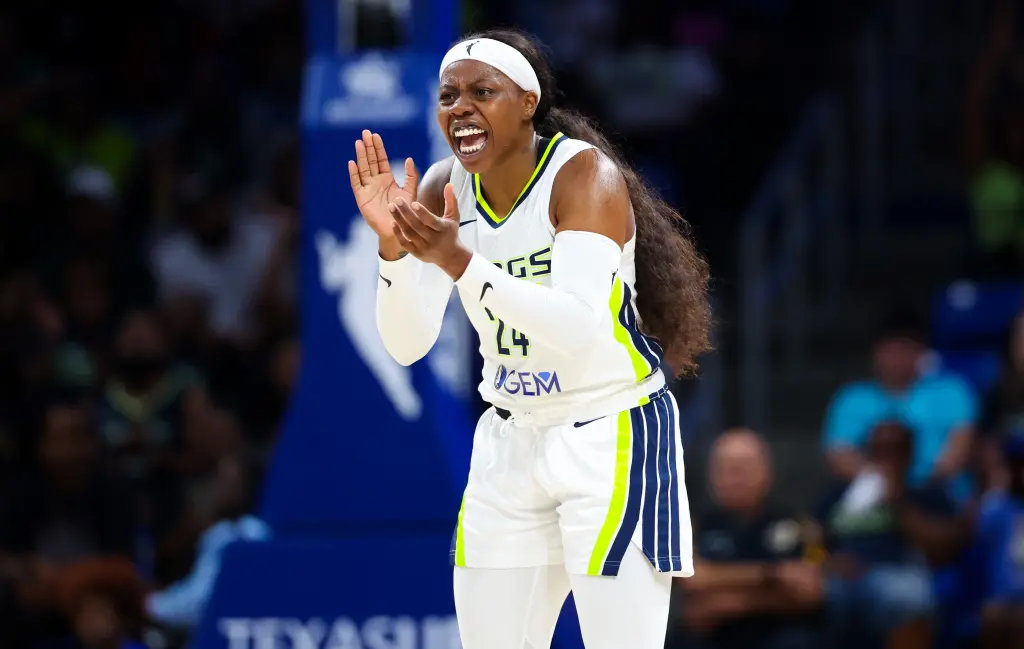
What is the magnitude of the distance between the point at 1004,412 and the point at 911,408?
416mm

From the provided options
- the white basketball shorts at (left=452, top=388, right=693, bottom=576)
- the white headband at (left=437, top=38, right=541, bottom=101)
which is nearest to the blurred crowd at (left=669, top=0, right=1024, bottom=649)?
the white basketball shorts at (left=452, top=388, right=693, bottom=576)

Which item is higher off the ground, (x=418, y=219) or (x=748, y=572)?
(x=418, y=219)

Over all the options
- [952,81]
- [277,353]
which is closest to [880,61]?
[952,81]

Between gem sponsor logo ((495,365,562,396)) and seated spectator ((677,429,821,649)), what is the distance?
9.66 feet

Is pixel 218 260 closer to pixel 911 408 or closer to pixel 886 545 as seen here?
pixel 911 408

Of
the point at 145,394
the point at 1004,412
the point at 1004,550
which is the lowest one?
the point at 1004,550

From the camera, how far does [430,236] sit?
3436mm

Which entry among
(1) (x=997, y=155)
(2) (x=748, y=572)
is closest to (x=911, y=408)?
(2) (x=748, y=572)

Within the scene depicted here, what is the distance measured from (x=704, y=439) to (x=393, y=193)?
5.37 m

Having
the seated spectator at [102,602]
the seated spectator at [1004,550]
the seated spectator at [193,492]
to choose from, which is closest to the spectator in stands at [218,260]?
the seated spectator at [193,492]

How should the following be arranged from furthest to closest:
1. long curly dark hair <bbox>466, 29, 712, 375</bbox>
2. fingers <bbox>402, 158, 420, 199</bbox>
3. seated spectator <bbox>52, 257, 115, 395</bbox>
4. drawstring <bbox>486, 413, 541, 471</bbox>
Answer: seated spectator <bbox>52, 257, 115, 395</bbox> → long curly dark hair <bbox>466, 29, 712, 375</bbox> → drawstring <bbox>486, 413, 541, 471</bbox> → fingers <bbox>402, 158, 420, 199</bbox>

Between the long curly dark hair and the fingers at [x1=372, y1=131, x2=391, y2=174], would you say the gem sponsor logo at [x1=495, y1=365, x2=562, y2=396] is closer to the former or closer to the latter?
the long curly dark hair

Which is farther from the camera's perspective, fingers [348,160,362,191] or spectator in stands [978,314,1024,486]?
spectator in stands [978,314,1024,486]

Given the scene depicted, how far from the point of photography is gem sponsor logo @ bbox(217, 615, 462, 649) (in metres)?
5.38
